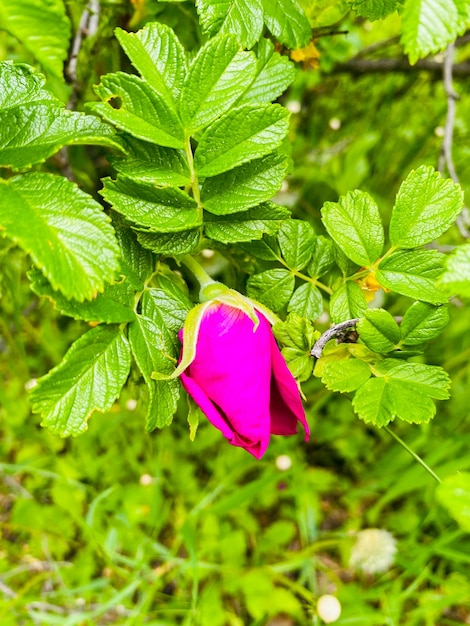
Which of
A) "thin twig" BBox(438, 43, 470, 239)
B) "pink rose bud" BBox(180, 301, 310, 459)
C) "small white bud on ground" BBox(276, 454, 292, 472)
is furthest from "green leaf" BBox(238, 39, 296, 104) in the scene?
"small white bud on ground" BBox(276, 454, 292, 472)

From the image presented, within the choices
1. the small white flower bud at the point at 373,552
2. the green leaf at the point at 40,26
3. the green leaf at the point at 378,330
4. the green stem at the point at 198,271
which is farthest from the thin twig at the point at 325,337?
the small white flower bud at the point at 373,552

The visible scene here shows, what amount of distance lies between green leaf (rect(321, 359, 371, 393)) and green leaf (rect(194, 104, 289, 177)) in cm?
19

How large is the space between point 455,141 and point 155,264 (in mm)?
1028

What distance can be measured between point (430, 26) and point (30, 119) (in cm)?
29

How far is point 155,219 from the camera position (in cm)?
43

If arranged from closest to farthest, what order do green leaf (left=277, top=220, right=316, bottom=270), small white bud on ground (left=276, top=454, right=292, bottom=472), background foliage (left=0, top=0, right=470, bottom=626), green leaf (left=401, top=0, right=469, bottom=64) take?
green leaf (left=401, top=0, right=469, bottom=64), background foliage (left=0, top=0, right=470, bottom=626), green leaf (left=277, top=220, right=316, bottom=270), small white bud on ground (left=276, top=454, right=292, bottom=472)

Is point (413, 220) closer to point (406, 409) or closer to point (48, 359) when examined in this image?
point (406, 409)

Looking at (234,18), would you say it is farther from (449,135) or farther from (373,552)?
(373,552)

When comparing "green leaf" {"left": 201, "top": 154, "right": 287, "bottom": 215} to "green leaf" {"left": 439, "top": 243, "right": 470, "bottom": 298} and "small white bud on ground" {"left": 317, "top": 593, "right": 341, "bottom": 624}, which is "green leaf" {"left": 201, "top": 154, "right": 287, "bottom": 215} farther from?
"small white bud on ground" {"left": 317, "top": 593, "right": 341, "bottom": 624}

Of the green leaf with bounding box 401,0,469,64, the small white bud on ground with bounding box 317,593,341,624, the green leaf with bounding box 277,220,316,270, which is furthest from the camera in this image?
the small white bud on ground with bounding box 317,593,341,624

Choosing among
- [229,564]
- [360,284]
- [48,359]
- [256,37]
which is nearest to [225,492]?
[229,564]

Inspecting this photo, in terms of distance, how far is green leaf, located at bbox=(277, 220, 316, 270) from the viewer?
1.72ft

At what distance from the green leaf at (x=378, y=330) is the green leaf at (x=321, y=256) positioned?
10 centimetres

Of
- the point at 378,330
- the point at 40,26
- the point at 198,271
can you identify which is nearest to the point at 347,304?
the point at 378,330
